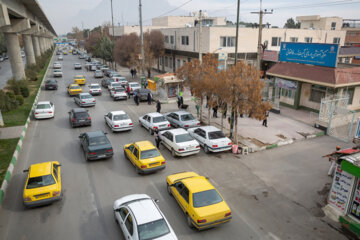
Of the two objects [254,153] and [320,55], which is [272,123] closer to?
[254,153]

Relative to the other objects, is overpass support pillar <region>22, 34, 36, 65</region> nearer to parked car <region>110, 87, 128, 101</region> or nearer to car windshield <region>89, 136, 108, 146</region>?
parked car <region>110, 87, 128, 101</region>

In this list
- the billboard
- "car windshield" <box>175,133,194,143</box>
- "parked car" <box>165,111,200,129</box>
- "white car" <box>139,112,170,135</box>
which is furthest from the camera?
the billboard

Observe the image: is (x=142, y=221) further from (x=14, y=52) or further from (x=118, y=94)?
(x=14, y=52)

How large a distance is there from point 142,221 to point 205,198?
2550mm

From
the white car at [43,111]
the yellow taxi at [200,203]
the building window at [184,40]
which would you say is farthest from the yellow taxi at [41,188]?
the building window at [184,40]

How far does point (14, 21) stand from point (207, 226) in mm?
35538

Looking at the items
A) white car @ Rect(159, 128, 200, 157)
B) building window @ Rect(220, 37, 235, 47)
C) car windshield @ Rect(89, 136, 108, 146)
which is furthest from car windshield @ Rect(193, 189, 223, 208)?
building window @ Rect(220, 37, 235, 47)

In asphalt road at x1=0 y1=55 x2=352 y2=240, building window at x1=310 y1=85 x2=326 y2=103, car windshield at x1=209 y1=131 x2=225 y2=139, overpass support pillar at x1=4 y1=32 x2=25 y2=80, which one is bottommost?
asphalt road at x1=0 y1=55 x2=352 y2=240

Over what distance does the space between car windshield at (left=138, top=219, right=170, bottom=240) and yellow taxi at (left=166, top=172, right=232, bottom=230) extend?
53.4 inches

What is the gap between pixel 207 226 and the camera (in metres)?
8.98

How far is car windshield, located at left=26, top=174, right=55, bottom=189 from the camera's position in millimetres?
10484

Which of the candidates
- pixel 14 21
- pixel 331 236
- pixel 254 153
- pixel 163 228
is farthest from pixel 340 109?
pixel 14 21

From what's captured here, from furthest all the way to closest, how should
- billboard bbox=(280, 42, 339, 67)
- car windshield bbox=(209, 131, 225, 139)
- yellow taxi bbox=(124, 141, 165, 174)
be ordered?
billboard bbox=(280, 42, 339, 67) < car windshield bbox=(209, 131, 225, 139) < yellow taxi bbox=(124, 141, 165, 174)

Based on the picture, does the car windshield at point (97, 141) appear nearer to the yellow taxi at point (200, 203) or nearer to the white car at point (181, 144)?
the white car at point (181, 144)
